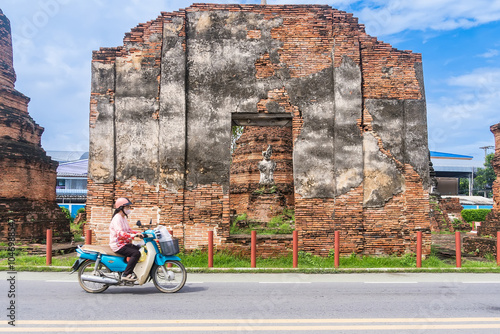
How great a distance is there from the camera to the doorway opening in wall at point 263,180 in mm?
20688

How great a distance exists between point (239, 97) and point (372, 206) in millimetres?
4404

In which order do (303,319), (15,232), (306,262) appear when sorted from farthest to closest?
(15,232) < (306,262) < (303,319)

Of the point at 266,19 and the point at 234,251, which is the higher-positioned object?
the point at 266,19

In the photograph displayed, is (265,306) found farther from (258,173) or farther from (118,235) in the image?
(258,173)

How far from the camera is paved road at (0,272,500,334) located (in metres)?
4.81

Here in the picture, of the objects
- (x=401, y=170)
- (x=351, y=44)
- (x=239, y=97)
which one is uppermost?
(x=351, y=44)

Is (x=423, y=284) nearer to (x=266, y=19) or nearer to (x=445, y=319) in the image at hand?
(x=445, y=319)

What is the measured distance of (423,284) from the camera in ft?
25.8

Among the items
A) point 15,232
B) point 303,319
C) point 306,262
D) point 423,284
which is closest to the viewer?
point 303,319

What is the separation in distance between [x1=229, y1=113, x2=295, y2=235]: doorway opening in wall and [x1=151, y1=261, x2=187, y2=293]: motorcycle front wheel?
11.4m

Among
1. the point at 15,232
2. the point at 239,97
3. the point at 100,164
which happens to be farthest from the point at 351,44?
the point at 15,232

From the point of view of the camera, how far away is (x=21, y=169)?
14.9 metres

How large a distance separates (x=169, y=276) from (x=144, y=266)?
41cm

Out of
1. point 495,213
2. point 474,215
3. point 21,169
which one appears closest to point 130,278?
point 21,169
